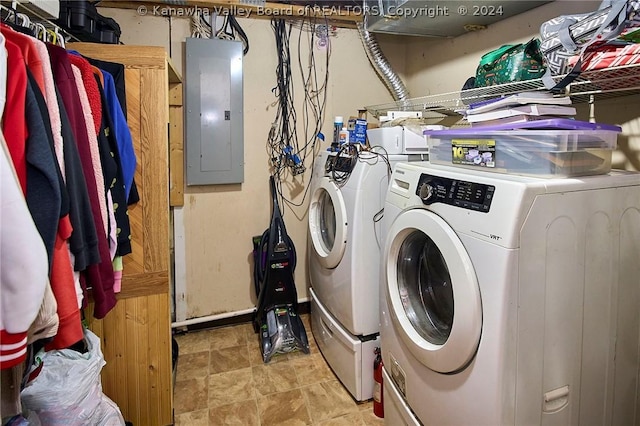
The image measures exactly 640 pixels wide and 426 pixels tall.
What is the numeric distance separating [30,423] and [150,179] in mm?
868

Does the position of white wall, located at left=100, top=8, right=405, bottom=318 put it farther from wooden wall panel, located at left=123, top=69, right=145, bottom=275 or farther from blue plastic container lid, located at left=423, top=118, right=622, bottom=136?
blue plastic container lid, located at left=423, top=118, right=622, bottom=136

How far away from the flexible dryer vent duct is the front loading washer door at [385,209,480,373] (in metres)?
1.55

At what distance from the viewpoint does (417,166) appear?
1.35m

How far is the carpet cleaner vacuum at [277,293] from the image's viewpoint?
226 cm

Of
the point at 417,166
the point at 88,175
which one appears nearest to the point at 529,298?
the point at 417,166

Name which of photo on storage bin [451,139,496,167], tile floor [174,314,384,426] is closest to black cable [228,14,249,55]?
photo on storage bin [451,139,496,167]

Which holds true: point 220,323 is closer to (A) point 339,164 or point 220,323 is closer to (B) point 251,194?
(B) point 251,194

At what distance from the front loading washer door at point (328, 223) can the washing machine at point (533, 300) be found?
594mm

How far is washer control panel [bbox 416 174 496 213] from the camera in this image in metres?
1.01

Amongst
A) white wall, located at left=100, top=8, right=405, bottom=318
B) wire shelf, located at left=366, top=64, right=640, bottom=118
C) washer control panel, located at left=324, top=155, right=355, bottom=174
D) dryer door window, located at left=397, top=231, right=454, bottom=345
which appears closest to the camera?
wire shelf, located at left=366, top=64, right=640, bottom=118

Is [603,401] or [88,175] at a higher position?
[88,175]

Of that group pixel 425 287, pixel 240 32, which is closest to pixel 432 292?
pixel 425 287

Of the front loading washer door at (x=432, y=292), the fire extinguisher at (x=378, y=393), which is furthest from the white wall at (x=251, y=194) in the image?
the front loading washer door at (x=432, y=292)

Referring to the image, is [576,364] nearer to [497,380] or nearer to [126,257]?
[497,380]
